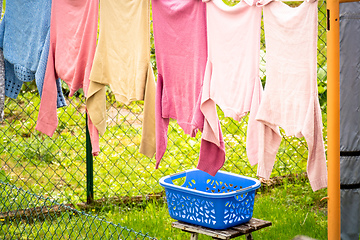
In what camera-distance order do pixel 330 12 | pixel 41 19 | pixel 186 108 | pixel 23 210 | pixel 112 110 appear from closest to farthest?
pixel 330 12 → pixel 186 108 → pixel 41 19 → pixel 23 210 → pixel 112 110

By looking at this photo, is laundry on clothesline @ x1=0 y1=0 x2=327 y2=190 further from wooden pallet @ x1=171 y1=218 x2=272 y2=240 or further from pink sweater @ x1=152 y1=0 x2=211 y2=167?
wooden pallet @ x1=171 y1=218 x2=272 y2=240

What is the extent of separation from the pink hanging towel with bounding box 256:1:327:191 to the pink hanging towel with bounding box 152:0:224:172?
1.35 feet

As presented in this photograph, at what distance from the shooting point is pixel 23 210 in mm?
4594

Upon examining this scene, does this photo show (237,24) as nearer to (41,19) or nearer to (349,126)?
(349,126)

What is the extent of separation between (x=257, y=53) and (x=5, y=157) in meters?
4.01

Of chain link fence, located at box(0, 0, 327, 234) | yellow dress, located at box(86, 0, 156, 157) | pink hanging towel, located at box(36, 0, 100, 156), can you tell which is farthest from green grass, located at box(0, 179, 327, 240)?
yellow dress, located at box(86, 0, 156, 157)

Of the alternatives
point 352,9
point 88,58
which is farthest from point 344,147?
point 88,58

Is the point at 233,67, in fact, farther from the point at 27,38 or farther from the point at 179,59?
the point at 27,38

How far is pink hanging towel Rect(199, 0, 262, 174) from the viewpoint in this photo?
2.54 meters

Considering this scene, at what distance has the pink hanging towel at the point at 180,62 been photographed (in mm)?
2760

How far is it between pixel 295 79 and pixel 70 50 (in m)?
1.57

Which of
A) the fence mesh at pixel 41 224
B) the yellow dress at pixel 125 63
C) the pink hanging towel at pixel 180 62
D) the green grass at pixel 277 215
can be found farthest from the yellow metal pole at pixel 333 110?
the fence mesh at pixel 41 224

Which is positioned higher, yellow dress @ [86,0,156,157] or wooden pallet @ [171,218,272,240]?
yellow dress @ [86,0,156,157]

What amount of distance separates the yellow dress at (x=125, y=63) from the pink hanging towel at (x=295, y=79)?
0.78 meters
